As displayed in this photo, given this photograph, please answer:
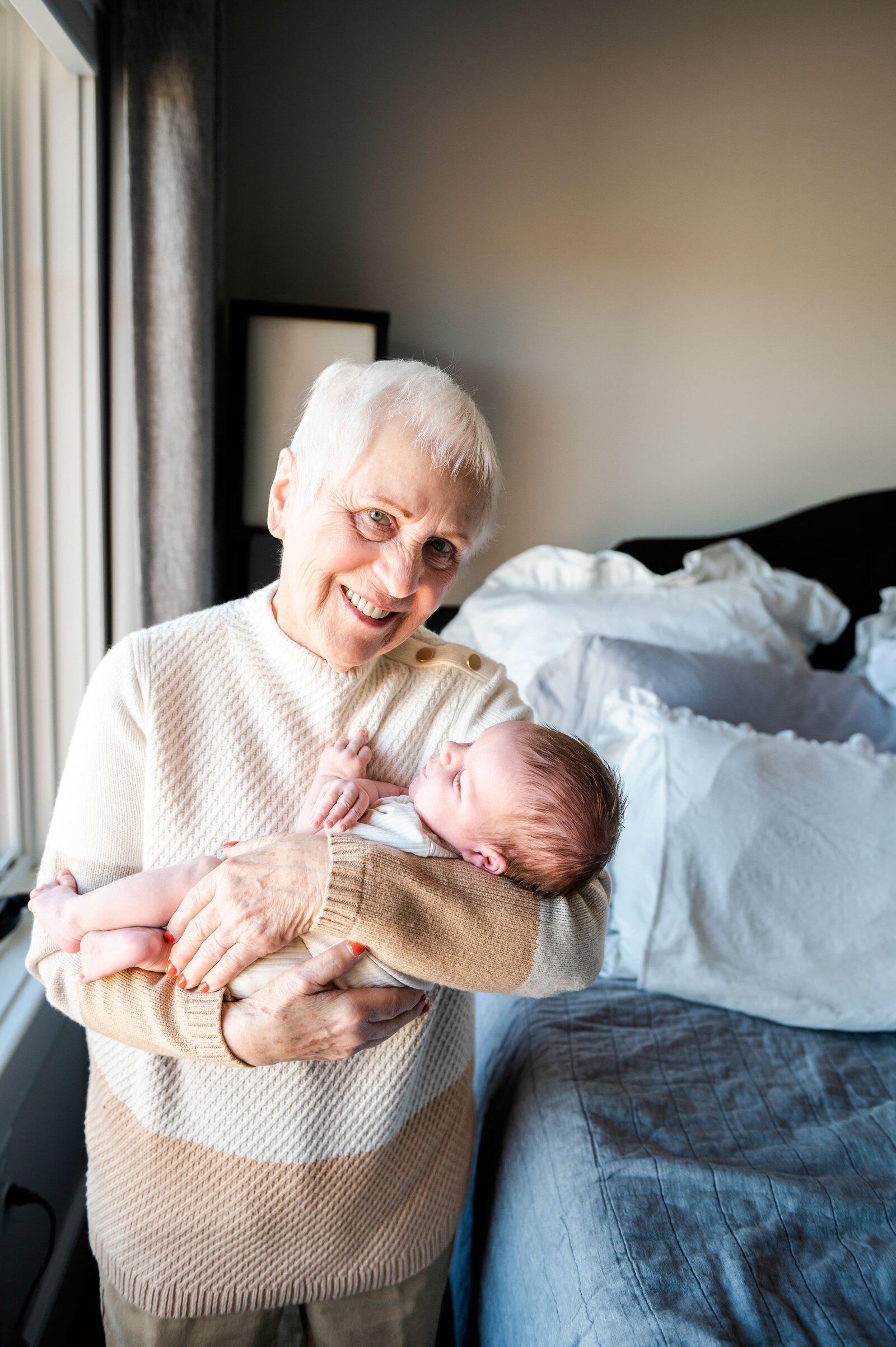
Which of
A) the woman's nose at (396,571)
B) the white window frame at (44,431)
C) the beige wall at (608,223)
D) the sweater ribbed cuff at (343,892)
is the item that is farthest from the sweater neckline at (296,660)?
the beige wall at (608,223)

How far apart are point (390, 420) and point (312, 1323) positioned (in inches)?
42.0

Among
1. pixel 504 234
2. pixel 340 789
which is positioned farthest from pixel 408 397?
pixel 504 234

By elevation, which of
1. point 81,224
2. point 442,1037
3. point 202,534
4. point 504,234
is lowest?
point 442,1037

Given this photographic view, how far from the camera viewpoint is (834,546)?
2498mm

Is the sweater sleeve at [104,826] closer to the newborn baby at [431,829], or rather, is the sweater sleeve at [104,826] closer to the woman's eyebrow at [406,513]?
the newborn baby at [431,829]

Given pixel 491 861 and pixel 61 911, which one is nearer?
pixel 61 911

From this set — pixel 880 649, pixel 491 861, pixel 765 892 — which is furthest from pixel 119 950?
pixel 880 649

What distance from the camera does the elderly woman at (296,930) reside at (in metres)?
0.88

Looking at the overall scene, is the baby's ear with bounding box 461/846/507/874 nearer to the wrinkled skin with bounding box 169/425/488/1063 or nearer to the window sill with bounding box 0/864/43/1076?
the wrinkled skin with bounding box 169/425/488/1063

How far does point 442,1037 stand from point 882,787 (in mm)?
932

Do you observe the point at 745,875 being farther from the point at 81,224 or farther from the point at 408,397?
the point at 81,224

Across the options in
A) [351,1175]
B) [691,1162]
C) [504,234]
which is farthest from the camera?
[504,234]

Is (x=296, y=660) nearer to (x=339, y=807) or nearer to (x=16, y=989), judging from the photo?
(x=339, y=807)

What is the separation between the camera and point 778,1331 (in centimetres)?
94
